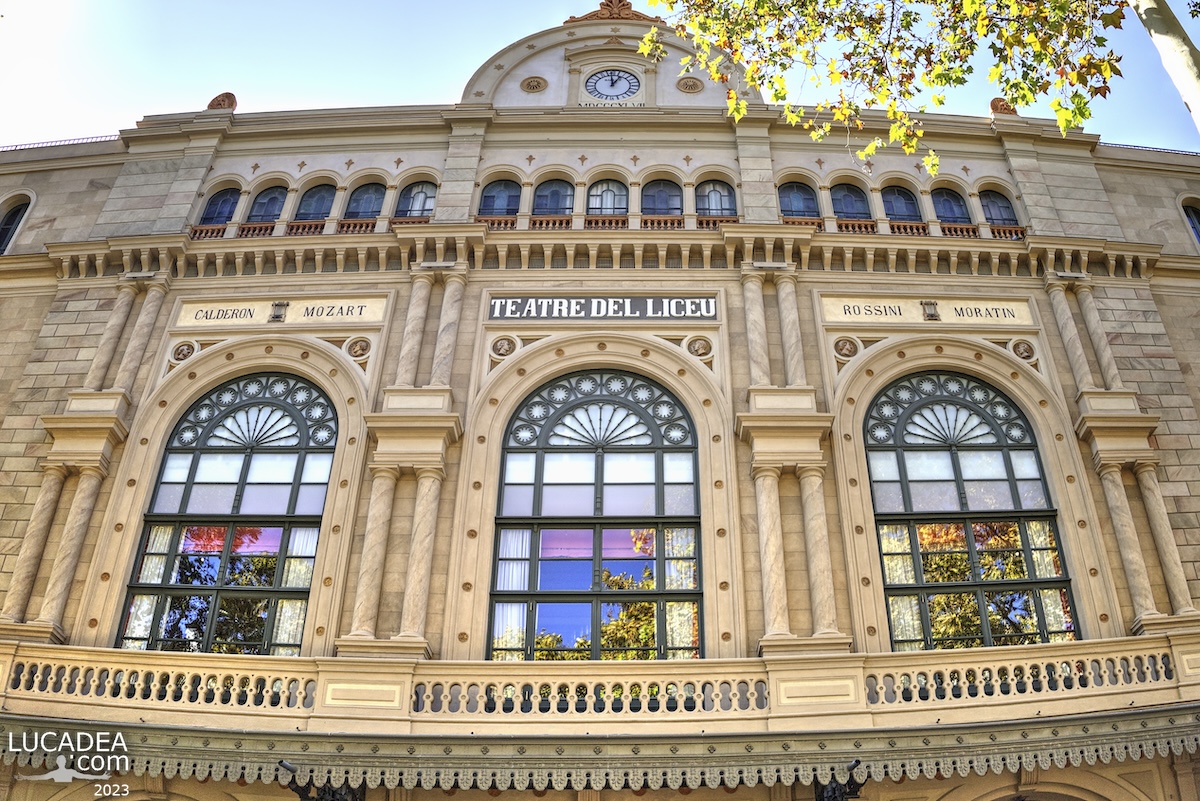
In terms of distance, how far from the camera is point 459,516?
19.5 meters

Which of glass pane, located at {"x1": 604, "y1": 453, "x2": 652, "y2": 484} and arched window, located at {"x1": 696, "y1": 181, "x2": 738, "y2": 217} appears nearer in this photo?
glass pane, located at {"x1": 604, "y1": 453, "x2": 652, "y2": 484}

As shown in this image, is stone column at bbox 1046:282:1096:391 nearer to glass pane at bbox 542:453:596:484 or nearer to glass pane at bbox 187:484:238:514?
glass pane at bbox 542:453:596:484

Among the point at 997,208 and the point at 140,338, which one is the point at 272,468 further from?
the point at 997,208

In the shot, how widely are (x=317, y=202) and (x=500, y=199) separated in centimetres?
491

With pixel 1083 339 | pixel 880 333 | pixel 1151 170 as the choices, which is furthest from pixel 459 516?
pixel 1151 170

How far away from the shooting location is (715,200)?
81.8 ft

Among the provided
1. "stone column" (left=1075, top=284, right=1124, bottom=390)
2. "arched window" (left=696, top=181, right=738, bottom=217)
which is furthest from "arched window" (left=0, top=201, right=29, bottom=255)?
"stone column" (left=1075, top=284, right=1124, bottom=390)

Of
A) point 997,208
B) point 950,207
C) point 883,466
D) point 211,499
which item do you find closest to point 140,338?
point 211,499

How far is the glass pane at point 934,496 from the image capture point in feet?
65.6

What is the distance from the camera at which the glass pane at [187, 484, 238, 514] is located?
66.6 ft

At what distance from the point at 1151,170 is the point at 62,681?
2830cm

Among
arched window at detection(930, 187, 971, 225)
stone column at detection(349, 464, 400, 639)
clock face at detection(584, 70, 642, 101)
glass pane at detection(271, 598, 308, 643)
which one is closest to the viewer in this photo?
stone column at detection(349, 464, 400, 639)

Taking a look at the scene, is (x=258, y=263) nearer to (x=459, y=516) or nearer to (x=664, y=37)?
(x=459, y=516)

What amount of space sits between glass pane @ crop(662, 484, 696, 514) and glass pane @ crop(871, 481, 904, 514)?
382 cm
